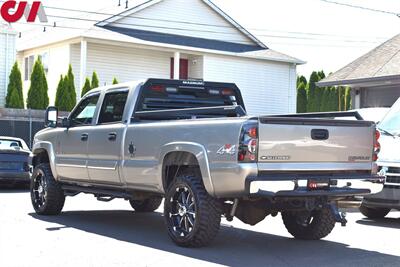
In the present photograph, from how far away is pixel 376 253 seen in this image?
25.8ft

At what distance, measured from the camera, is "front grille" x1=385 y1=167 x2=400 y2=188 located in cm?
1014

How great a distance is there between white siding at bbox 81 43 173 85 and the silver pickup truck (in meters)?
19.8

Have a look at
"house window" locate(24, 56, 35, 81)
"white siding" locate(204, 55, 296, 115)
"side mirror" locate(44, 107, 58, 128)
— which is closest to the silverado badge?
"side mirror" locate(44, 107, 58, 128)

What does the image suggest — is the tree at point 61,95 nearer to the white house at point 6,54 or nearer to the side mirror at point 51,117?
the white house at point 6,54

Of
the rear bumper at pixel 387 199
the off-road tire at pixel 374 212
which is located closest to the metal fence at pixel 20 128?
the off-road tire at pixel 374 212

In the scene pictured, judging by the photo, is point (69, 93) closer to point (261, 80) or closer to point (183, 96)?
point (261, 80)

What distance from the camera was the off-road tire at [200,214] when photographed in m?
7.61

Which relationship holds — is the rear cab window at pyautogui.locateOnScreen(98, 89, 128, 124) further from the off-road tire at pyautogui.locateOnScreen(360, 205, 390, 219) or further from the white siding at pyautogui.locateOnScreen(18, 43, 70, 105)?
the white siding at pyautogui.locateOnScreen(18, 43, 70, 105)

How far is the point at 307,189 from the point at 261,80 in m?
26.7

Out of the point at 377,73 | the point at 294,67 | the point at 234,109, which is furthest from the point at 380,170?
the point at 294,67

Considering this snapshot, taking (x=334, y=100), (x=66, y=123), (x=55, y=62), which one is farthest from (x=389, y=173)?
(x=334, y=100)

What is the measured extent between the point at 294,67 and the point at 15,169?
21696 millimetres

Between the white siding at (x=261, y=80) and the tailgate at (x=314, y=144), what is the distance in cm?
2389

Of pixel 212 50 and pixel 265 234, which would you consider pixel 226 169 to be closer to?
pixel 265 234
